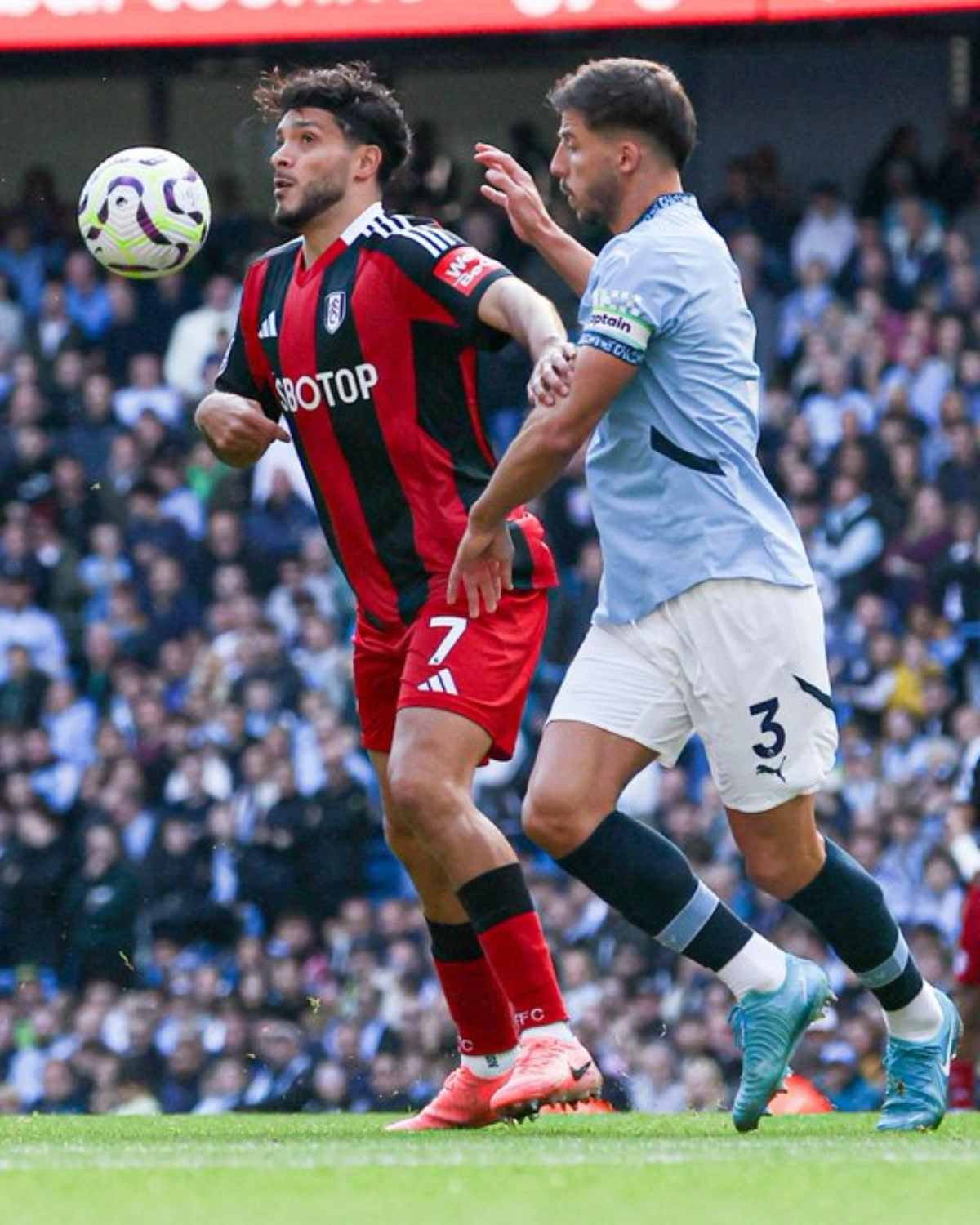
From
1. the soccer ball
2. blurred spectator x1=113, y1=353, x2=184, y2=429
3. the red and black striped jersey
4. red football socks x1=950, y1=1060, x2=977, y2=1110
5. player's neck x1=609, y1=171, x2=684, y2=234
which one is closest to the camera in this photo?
player's neck x1=609, y1=171, x2=684, y2=234

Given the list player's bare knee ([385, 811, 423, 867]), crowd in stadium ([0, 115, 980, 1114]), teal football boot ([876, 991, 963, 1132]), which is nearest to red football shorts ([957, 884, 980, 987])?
crowd in stadium ([0, 115, 980, 1114])

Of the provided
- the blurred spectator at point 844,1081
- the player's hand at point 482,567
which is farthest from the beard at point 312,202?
the blurred spectator at point 844,1081

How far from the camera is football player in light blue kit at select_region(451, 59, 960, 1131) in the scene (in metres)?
5.62

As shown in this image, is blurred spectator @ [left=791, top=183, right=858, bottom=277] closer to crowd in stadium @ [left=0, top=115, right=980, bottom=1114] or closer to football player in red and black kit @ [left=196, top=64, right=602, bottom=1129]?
crowd in stadium @ [left=0, top=115, right=980, bottom=1114]

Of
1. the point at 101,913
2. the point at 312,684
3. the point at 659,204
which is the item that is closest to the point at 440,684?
the point at 659,204

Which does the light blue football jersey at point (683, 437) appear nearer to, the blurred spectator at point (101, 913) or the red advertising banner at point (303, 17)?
the blurred spectator at point (101, 913)

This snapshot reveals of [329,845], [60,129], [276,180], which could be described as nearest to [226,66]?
[60,129]

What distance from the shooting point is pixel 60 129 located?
55.0ft

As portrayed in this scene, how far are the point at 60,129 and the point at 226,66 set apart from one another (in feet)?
3.92

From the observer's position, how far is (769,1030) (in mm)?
5668

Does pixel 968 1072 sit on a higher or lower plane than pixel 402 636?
lower

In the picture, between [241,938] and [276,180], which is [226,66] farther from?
[276,180]

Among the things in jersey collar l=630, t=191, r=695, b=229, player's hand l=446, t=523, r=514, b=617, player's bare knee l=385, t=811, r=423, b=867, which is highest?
jersey collar l=630, t=191, r=695, b=229

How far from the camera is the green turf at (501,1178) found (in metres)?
4.20
